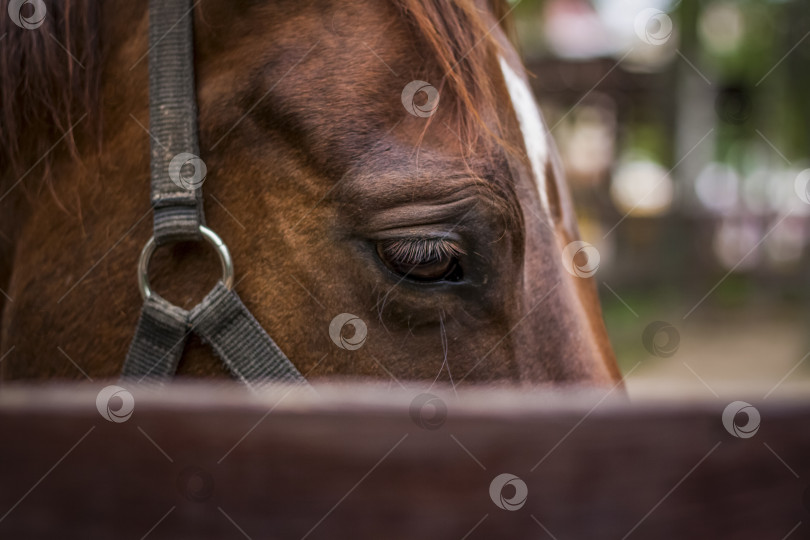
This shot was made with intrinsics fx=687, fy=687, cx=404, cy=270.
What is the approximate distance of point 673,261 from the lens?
881 centimetres

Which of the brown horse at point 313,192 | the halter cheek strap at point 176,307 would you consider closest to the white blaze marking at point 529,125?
the brown horse at point 313,192

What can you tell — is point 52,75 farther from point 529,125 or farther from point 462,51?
point 529,125

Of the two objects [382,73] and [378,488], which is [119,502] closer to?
[378,488]

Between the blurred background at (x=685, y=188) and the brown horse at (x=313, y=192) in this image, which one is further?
the blurred background at (x=685, y=188)

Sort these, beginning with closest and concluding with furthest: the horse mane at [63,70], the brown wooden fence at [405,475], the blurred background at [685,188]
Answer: the brown wooden fence at [405,475] < the horse mane at [63,70] < the blurred background at [685,188]

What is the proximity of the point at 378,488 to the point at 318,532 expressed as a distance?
0.08m

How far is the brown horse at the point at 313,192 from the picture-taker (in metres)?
1.12

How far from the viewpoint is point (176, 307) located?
3.72 feet

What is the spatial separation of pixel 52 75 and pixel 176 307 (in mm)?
521

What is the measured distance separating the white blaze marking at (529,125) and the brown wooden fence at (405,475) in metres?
0.63

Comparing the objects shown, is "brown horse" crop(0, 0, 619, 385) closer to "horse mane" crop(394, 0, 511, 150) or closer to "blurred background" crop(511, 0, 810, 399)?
"horse mane" crop(394, 0, 511, 150)

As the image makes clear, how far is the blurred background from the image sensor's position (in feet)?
25.2

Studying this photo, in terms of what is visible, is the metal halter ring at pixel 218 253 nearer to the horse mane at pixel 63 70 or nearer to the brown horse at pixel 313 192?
the brown horse at pixel 313 192

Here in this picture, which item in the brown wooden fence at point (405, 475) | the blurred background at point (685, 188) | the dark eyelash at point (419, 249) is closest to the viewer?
the brown wooden fence at point (405, 475)
